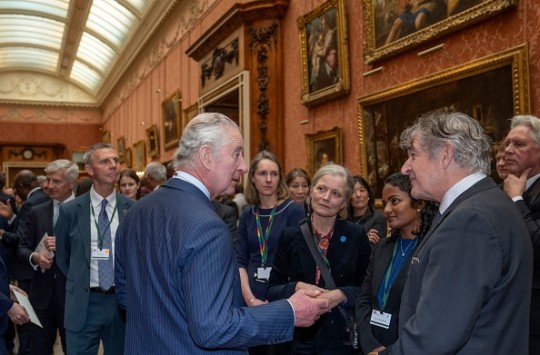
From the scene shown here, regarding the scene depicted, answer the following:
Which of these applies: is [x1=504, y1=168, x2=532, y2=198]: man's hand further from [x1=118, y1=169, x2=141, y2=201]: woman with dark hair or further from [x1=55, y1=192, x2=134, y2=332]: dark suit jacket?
[x1=118, y1=169, x2=141, y2=201]: woman with dark hair

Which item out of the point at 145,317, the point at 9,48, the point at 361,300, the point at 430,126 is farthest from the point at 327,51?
the point at 9,48

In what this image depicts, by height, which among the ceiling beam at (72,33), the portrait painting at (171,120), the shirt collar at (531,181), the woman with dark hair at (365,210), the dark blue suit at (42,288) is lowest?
the dark blue suit at (42,288)

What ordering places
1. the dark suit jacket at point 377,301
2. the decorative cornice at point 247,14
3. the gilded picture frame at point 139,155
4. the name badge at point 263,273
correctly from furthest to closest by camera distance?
the gilded picture frame at point 139,155
the decorative cornice at point 247,14
the name badge at point 263,273
the dark suit jacket at point 377,301

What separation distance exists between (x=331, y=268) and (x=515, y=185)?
3.99ft

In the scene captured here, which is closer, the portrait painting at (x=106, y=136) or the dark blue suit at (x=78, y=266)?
the dark blue suit at (x=78, y=266)

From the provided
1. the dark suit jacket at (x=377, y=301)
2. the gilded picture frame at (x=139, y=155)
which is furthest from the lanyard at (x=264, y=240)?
the gilded picture frame at (x=139, y=155)

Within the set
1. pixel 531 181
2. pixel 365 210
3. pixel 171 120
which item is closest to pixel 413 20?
pixel 365 210

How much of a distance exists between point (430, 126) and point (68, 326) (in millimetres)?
2949

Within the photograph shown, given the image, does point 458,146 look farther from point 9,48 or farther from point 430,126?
point 9,48

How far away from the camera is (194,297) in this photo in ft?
5.82

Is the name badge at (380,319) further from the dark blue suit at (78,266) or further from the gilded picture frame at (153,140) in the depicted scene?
the gilded picture frame at (153,140)

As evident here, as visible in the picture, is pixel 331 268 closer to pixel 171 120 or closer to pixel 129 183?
pixel 129 183

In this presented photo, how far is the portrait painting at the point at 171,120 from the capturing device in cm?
1387

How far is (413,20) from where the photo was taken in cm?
529
